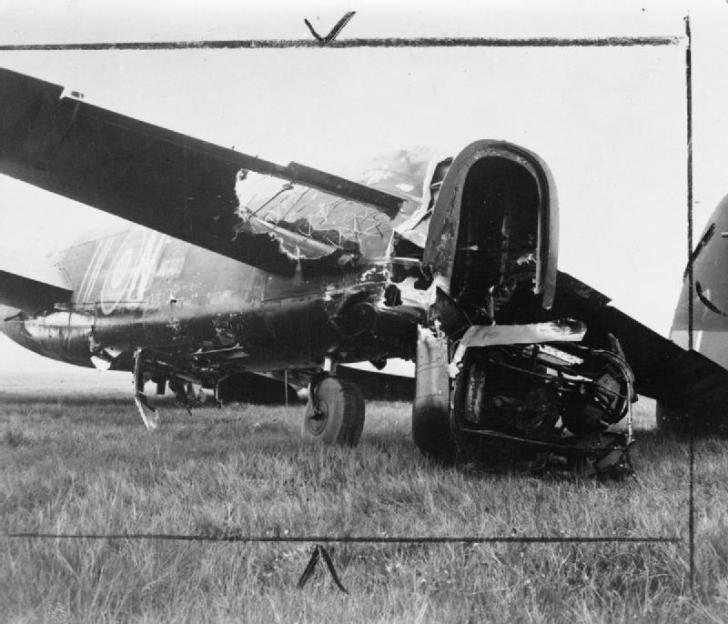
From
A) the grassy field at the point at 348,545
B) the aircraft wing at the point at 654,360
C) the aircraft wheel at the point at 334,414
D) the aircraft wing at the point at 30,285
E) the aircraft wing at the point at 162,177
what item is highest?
the aircraft wing at the point at 162,177

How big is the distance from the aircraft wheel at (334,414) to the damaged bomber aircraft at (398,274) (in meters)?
0.01

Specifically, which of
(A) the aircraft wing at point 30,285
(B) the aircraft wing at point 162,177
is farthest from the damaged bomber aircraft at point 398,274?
(A) the aircraft wing at point 30,285

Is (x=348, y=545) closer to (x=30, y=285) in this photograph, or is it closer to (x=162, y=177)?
(x=162, y=177)

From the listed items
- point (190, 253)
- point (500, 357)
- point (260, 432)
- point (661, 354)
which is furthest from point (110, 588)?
point (190, 253)

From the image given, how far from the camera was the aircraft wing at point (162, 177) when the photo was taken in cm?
401

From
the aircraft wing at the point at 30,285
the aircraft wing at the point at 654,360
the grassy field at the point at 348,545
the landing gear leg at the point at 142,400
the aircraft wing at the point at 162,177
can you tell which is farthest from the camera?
the aircraft wing at the point at 30,285

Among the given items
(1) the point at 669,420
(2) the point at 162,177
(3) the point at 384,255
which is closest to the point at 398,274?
(3) the point at 384,255

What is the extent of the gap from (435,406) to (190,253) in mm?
3915

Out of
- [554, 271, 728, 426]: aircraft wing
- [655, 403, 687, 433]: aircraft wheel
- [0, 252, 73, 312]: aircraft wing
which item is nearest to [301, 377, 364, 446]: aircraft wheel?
[554, 271, 728, 426]: aircraft wing

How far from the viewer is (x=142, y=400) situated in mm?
6805

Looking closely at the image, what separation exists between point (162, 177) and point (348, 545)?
9.75 feet

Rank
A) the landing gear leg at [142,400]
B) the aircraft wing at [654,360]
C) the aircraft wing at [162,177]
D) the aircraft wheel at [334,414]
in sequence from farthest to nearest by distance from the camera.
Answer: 1. the landing gear leg at [142,400]
2. the aircraft wheel at [334,414]
3. the aircraft wing at [654,360]
4. the aircraft wing at [162,177]

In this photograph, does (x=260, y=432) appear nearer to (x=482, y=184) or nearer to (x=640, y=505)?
(x=482, y=184)

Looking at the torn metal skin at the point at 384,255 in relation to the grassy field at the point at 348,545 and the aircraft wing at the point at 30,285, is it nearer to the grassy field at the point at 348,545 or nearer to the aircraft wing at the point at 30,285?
the grassy field at the point at 348,545
